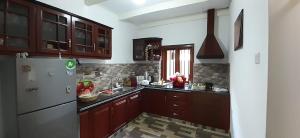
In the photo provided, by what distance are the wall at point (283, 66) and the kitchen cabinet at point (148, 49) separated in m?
3.03

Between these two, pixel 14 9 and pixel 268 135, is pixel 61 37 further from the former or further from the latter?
pixel 268 135

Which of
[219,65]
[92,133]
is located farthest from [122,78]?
[219,65]

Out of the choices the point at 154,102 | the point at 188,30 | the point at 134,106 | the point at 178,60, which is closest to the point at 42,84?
the point at 134,106

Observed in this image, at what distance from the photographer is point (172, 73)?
3842 millimetres

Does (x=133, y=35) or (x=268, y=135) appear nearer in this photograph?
(x=268, y=135)

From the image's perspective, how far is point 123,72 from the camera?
3.66m

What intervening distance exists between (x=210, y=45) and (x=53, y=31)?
2828mm

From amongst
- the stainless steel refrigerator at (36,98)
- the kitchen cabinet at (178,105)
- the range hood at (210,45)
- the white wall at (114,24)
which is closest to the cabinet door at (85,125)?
the stainless steel refrigerator at (36,98)

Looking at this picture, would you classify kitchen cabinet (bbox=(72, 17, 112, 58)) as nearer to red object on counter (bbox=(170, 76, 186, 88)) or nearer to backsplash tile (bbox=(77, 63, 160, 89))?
backsplash tile (bbox=(77, 63, 160, 89))

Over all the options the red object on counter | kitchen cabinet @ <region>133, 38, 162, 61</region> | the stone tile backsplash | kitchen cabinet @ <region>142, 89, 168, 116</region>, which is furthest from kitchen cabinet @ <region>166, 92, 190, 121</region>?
kitchen cabinet @ <region>133, 38, 162, 61</region>

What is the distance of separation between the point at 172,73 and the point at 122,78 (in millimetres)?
1311

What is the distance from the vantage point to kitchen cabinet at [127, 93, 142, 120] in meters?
2.99

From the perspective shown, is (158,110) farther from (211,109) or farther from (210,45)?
(210,45)

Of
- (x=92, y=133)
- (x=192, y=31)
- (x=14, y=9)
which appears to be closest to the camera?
(x=14, y=9)
